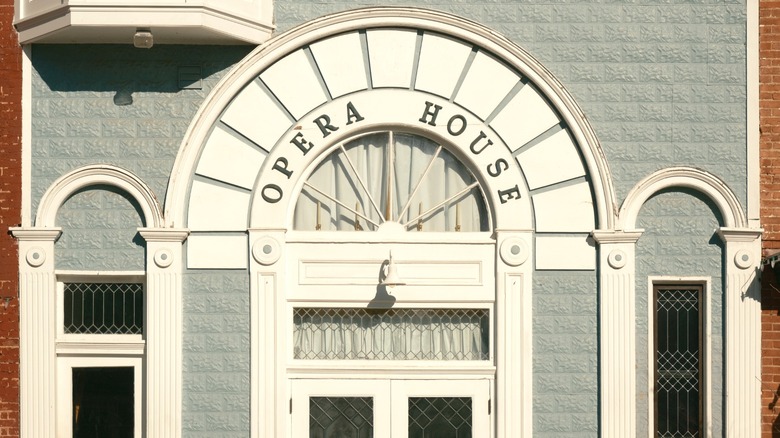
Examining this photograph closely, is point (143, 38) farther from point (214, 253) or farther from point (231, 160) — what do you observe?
point (214, 253)

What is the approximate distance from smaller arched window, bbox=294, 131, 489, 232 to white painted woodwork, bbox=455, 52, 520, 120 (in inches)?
25.2

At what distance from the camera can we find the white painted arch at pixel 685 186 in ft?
46.6

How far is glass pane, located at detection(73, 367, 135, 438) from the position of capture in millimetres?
14273

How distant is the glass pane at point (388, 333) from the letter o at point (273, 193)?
128 cm

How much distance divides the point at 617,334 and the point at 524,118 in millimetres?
2616

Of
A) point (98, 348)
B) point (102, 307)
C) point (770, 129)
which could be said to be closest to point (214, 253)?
point (102, 307)

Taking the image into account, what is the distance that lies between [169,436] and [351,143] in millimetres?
3862

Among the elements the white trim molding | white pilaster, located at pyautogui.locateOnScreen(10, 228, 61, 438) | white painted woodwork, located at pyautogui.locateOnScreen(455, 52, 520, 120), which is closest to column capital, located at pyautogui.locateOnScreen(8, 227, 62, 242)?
white pilaster, located at pyautogui.locateOnScreen(10, 228, 61, 438)

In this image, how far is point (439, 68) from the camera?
46.8ft

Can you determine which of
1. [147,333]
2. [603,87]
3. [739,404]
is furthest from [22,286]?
[739,404]

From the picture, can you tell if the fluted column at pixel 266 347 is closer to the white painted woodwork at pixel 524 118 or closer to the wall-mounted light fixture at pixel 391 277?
the wall-mounted light fixture at pixel 391 277

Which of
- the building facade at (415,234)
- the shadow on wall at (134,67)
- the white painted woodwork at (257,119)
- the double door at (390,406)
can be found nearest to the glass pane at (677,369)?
the building facade at (415,234)

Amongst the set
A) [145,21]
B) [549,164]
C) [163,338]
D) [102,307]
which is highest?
[145,21]

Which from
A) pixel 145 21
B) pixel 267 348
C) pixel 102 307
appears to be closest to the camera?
pixel 145 21
